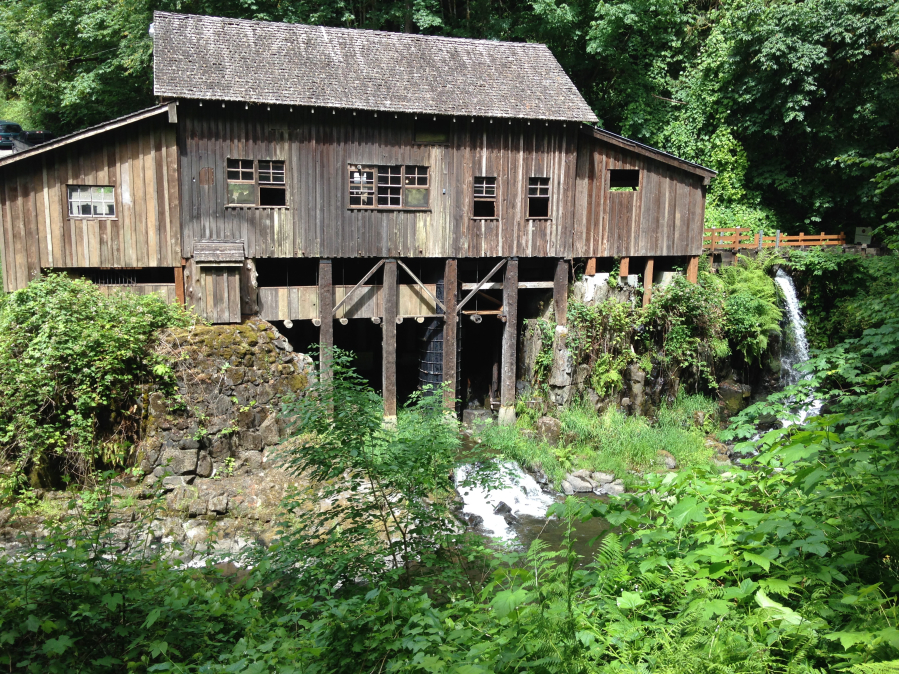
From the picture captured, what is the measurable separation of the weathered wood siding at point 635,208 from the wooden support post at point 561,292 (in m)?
0.56

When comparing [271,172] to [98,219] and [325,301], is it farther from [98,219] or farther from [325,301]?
[98,219]

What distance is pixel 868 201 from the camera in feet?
69.9

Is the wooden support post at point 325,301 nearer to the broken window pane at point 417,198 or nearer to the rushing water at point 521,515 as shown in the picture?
the broken window pane at point 417,198

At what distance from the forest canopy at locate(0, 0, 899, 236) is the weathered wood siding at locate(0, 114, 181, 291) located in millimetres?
9650

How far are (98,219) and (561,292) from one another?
35.0 ft

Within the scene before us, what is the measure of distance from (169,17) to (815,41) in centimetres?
1810

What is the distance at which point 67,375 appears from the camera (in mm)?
11812

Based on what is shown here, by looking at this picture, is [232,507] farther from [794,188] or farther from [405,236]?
[794,188]

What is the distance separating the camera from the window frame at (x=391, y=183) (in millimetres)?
15336

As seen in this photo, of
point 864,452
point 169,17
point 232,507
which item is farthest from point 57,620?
point 169,17

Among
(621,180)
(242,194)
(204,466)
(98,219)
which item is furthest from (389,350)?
(621,180)


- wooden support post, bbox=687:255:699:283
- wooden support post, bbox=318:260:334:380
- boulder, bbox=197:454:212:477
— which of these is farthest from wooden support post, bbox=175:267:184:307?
wooden support post, bbox=687:255:699:283

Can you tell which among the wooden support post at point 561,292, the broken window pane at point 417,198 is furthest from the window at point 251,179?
the wooden support post at point 561,292

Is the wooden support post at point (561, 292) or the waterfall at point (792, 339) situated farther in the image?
the waterfall at point (792, 339)
